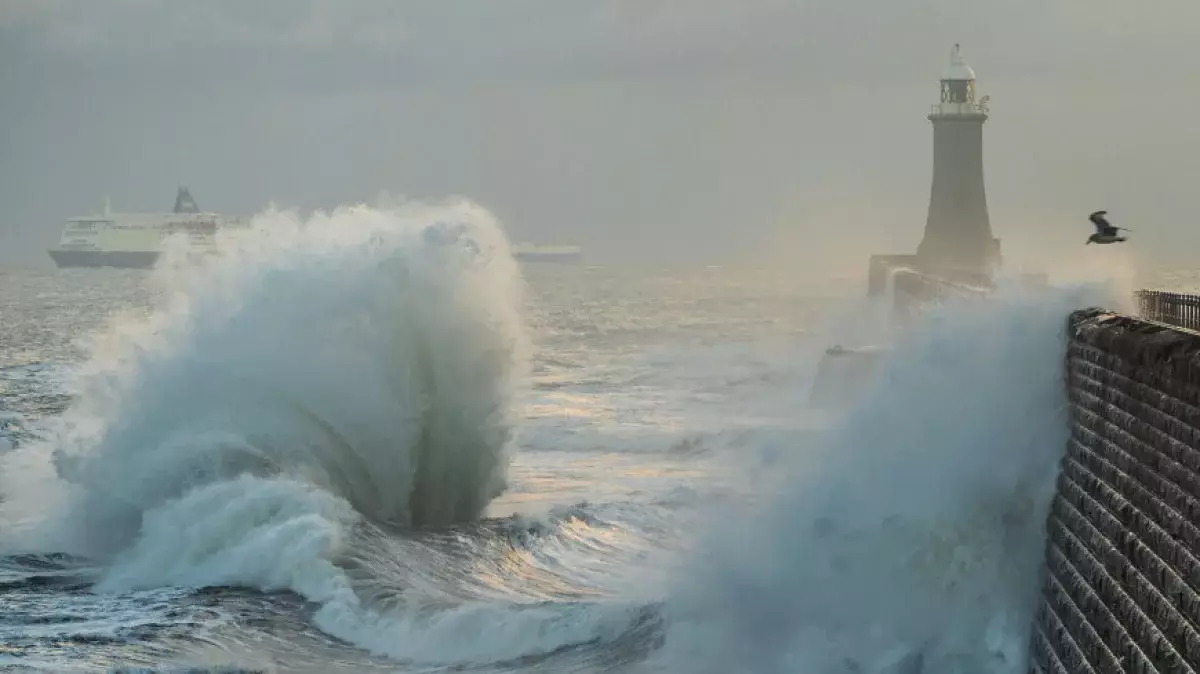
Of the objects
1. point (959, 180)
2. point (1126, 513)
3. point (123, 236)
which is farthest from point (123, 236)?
point (1126, 513)

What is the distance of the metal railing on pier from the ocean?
14.5 inches

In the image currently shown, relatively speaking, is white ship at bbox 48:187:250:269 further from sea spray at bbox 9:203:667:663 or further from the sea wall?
the sea wall

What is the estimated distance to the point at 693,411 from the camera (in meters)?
35.0

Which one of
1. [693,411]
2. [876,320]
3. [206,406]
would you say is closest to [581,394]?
[693,411]

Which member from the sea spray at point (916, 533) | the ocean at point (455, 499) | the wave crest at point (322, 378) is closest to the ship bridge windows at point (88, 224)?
the ocean at point (455, 499)

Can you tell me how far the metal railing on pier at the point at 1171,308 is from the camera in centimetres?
1206

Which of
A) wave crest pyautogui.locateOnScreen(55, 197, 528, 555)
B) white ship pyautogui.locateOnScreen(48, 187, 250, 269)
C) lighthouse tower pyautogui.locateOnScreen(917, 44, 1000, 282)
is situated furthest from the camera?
white ship pyautogui.locateOnScreen(48, 187, 250, 269)

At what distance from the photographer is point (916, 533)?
1312cm

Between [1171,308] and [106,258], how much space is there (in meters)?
153

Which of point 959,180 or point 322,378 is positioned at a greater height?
point 959,180

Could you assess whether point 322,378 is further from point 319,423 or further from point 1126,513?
point 1126,513

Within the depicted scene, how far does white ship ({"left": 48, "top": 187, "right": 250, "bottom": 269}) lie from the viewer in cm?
14588

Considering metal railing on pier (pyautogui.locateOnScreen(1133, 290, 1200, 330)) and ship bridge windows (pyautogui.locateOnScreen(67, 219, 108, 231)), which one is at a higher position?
ship bridge windows (pyautogui.locateOnScreen(67, 219, 108, 231))

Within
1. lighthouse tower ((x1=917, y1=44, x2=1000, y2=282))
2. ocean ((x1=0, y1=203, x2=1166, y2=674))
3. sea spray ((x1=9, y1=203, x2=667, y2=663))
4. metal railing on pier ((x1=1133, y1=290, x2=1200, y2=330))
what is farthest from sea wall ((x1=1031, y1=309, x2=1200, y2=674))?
lighthouse tower ((x1=917, y1=44, x2=1000, y2=282))
